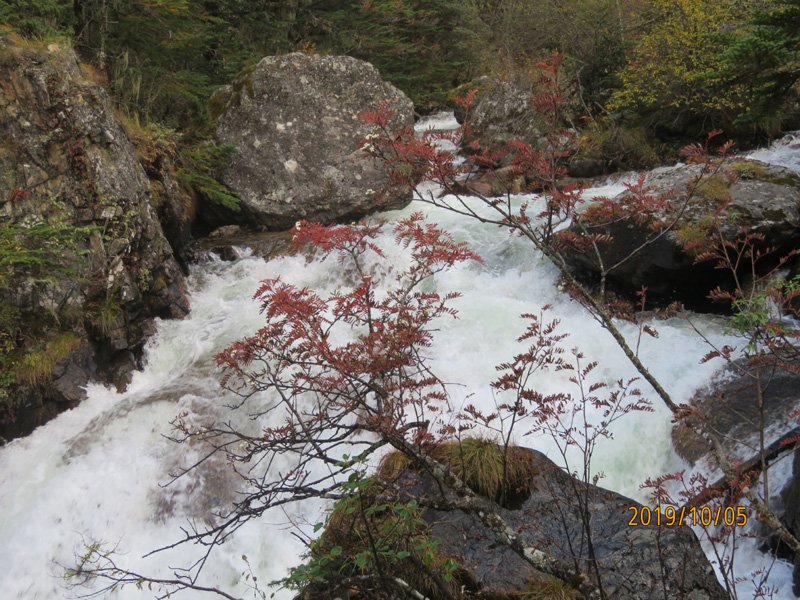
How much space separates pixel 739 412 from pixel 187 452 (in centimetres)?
505

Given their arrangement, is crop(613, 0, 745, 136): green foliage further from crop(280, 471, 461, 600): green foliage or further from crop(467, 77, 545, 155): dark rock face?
crop(280, 471, 461, 600): green foliage

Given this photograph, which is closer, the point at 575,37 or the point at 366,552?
the point at 366,552

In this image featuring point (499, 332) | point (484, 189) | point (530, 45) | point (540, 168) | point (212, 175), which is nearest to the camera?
point (540, 168)

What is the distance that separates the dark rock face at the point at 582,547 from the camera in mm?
2850

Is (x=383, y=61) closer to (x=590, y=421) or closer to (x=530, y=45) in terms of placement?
(x=530, y=45)

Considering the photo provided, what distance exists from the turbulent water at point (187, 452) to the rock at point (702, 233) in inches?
24.8

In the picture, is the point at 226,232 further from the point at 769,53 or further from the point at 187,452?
the point at 769,53

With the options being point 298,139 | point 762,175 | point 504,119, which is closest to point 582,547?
point 762,175

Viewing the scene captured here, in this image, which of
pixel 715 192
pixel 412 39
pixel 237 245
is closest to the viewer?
pixel 715 192

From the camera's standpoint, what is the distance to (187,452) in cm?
488

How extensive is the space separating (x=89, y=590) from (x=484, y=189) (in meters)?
9.26

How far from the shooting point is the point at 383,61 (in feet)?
51.5

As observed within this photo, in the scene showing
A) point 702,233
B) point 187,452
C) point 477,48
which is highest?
point 477,48

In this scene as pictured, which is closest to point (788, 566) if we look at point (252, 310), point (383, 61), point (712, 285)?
point (712, 285)
